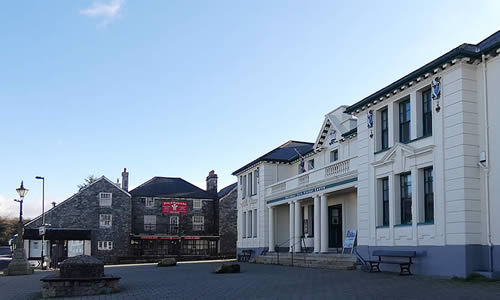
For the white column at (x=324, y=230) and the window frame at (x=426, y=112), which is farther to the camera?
the white column at (x=324, y=230)

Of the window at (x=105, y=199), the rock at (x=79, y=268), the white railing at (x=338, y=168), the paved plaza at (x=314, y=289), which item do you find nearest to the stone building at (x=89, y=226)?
the window at (x=105, y=199)

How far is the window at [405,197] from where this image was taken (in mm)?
19938

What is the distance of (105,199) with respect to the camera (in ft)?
166

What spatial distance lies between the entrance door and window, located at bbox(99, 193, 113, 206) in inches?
1047

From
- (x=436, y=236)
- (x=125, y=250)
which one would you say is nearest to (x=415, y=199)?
(x=436, y=236)

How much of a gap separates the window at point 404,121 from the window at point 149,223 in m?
36.0

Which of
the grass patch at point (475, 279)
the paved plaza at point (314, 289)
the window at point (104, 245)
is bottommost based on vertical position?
the window at point (104, 245)

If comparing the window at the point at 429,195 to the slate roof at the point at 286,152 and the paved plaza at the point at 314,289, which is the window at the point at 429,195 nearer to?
the paved plaza at the point at 314,289

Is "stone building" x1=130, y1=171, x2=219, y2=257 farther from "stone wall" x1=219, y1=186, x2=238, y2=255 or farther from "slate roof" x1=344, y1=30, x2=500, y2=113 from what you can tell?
"slate roof" x1=344, y1=30, x2=500, y2=113

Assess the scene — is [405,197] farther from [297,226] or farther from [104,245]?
[104,245]

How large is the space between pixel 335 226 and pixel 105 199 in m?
27.2

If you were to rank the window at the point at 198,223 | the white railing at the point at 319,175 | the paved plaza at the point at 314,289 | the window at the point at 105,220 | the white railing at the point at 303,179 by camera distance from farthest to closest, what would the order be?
1. the window at the point at 198,223
2. the window at the point at 105,220
3. the white railing at the point at 303,179
4. the white railing at the point at 319,175
5. the paved plaza at the point at 314,289

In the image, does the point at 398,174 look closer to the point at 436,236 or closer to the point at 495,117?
the point at 436,236

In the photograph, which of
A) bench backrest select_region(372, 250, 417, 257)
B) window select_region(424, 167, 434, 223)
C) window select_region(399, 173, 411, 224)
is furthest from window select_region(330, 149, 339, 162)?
window select_region(424, 167, 434, 223)
